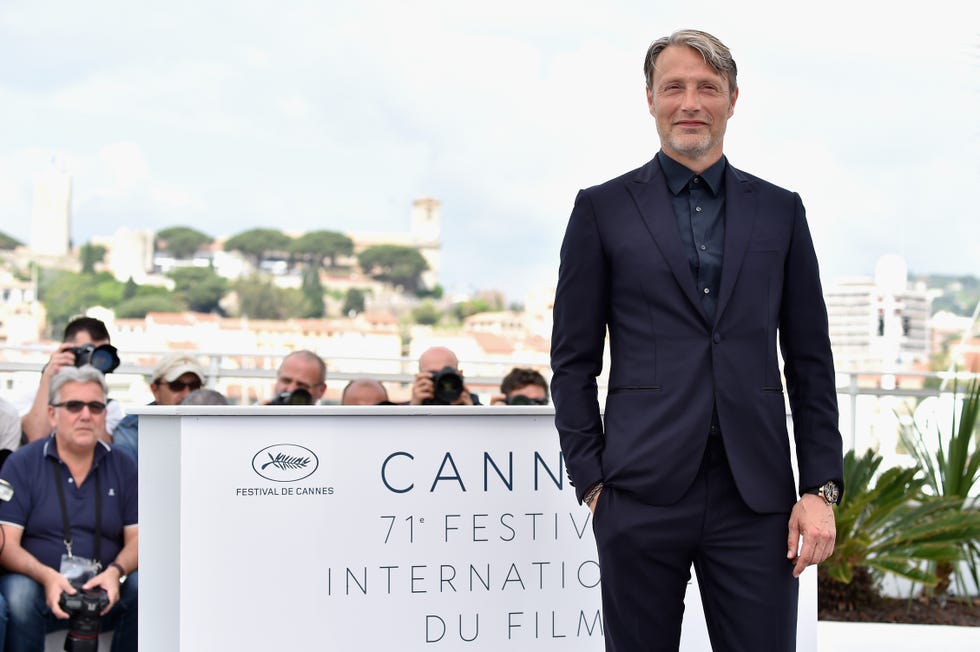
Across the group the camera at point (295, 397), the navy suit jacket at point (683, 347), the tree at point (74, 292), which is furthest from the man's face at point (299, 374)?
the tree at point (74, 292)

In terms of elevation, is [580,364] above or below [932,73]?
below

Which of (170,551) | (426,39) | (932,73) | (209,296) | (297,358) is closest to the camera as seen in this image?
(170,551)

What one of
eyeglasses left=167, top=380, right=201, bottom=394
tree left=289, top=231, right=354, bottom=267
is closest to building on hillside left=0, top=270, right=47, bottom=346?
tree left=289, top=231, right=354, bottom=267

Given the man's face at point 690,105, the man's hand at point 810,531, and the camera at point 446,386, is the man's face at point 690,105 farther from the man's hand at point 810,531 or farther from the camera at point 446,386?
the camera at point 446,386

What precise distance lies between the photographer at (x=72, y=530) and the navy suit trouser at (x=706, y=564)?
2127mm

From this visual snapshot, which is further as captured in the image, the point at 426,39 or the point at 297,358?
the point at 426,39

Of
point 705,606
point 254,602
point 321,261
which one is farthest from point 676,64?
point 321,261

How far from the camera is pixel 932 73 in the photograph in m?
95.4

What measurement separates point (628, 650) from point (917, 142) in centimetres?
10945

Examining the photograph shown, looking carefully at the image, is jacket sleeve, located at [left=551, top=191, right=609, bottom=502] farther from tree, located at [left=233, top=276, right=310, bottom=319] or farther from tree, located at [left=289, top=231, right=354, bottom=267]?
tree, located at [left=289, top=231, right=354, bottom=267]

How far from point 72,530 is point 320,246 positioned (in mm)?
130884

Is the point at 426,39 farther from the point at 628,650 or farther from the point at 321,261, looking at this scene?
the point at 628,650

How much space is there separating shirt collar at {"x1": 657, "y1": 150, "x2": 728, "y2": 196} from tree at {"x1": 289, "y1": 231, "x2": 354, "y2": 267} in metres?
132

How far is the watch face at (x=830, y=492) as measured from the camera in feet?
6.75
